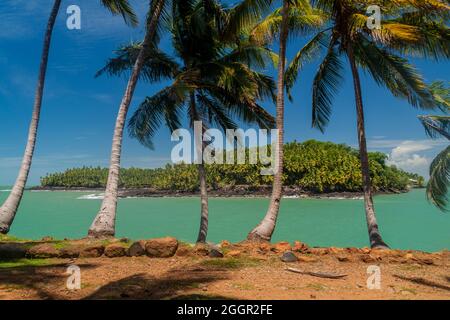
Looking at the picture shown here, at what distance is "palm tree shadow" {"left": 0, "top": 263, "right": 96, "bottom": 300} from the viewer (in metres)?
6.76

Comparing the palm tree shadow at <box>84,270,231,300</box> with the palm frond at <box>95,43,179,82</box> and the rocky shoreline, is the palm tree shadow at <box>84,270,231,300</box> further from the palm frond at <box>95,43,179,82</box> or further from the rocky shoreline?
the rocky shoreline

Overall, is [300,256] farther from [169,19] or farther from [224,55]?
[169,19]

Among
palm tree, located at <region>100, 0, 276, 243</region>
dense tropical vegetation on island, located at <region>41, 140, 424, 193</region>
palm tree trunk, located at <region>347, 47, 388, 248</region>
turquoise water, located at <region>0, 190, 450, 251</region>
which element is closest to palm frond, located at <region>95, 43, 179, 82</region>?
palm tree, located at <region>100, 0, 276, 243</region>

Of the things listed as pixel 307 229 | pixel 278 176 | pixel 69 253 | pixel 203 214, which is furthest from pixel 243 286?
pixel 307 229

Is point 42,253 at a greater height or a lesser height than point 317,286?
greater

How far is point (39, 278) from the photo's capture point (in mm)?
7562

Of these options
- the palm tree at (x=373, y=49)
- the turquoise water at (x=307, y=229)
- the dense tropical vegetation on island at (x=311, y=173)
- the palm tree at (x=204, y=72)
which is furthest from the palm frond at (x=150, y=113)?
the dense tropical vegetation on island at (x=311, y=173)

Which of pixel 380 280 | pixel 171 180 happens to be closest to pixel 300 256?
pixel 380 280

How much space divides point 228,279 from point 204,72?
9.75 metres

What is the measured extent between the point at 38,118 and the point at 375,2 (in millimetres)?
12267

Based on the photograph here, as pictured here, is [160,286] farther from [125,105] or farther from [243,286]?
[125,105]

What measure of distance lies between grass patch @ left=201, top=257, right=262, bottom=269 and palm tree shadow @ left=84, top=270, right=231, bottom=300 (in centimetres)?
70

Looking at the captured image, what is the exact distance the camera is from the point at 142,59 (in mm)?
13742
